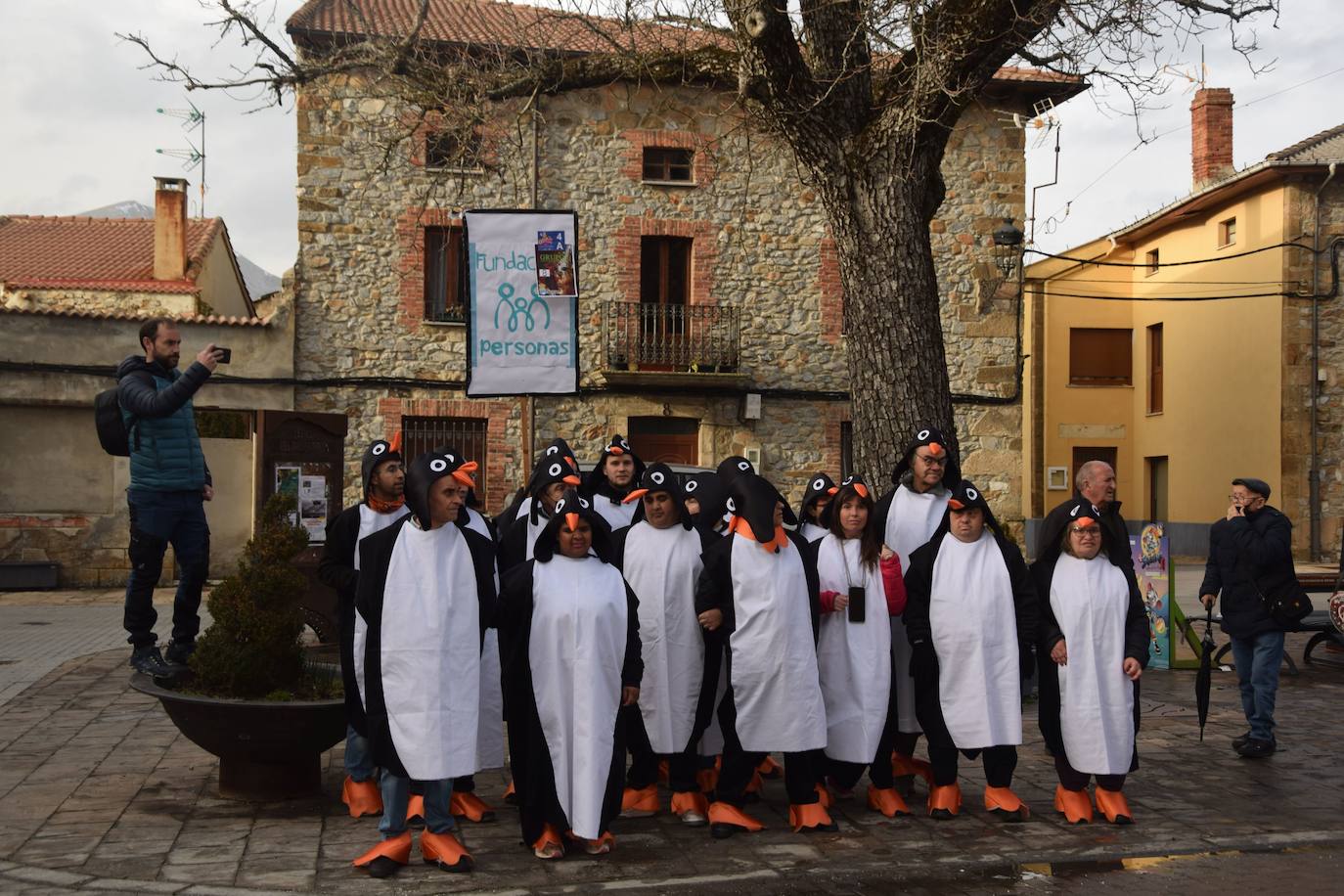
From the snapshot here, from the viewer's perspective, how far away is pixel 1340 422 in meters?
25.9

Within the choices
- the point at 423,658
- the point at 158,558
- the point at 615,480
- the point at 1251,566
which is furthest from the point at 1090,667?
the point at 158,558

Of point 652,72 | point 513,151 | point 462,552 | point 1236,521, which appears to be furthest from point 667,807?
point 513,151

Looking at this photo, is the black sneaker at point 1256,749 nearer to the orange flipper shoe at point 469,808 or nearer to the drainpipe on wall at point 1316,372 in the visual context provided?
the orange flipper shoe at point 469,808

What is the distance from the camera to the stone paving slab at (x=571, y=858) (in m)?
5.59

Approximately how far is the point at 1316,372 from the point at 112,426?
2373 centimetres

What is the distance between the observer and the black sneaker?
27.0ft

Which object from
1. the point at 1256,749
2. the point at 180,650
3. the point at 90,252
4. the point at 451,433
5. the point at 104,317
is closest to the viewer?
the point at 180,650

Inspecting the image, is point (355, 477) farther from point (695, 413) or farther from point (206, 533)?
point (206, 533)

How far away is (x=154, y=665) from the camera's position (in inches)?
292

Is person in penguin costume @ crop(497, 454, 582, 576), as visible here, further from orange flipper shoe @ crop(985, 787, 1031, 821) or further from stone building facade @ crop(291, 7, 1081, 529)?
stone building facade @ crop(291, 7, 1081, 529)

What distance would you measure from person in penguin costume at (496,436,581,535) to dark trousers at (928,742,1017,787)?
Answer: 2257 mm

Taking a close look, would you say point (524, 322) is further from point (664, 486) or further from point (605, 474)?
point (664, 486)

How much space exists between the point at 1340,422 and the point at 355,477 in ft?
59.3

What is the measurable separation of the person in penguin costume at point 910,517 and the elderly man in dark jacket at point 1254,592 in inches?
90.2
